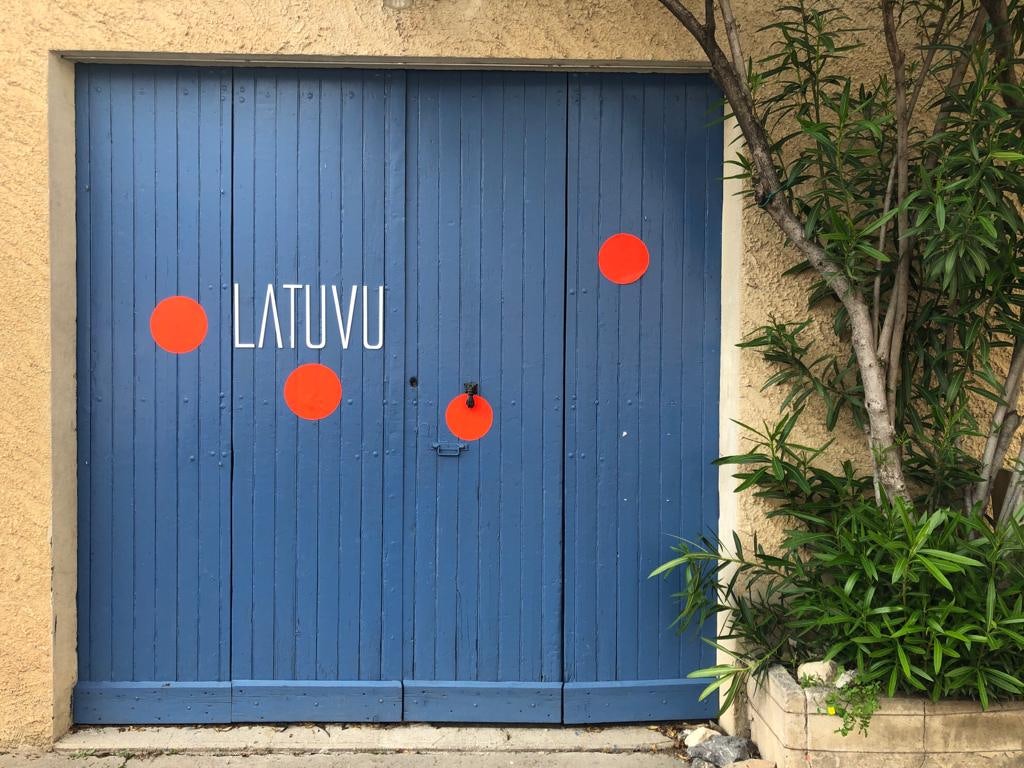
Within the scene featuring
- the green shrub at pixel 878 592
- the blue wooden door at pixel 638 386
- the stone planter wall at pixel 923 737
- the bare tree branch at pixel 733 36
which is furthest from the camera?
the blue wooden door at pixel 638 386

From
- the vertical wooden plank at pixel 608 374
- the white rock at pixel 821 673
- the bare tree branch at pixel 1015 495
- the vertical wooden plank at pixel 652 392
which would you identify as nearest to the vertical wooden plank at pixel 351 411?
the vertical wooden plank at pixel 608 374

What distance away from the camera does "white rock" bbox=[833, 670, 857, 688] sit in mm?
2678

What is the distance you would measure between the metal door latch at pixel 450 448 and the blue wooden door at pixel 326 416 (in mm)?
151

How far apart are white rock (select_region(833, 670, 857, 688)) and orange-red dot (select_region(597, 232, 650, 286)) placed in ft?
5.11

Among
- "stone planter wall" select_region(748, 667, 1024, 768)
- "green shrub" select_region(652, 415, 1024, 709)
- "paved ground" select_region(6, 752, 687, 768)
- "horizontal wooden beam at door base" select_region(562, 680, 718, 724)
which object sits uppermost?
"green shrub" select_region(652, 415, 1024, 709)

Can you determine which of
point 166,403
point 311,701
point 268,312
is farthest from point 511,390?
point 311,701

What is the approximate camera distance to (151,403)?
10.4ft

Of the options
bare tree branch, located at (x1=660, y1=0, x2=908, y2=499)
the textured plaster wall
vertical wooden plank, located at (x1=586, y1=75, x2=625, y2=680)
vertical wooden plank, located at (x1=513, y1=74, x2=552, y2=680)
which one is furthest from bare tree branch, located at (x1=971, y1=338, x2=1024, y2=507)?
vertical wooden plank, located at (x1=513, y1=74, x2=552, y2=680)

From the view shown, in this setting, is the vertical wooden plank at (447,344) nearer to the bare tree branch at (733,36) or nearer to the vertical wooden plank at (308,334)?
the vertical wooden plank at (308,334)

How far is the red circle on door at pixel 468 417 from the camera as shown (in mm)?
3219

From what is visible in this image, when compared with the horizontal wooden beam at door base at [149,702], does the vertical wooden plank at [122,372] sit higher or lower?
higher

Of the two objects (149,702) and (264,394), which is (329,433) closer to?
(264,394)

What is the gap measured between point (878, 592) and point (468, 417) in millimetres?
1553

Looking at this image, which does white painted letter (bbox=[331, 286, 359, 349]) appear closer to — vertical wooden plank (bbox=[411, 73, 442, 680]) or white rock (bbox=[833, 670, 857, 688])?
vertical wooden plank (bbox=[411, 73, 442, 680])
